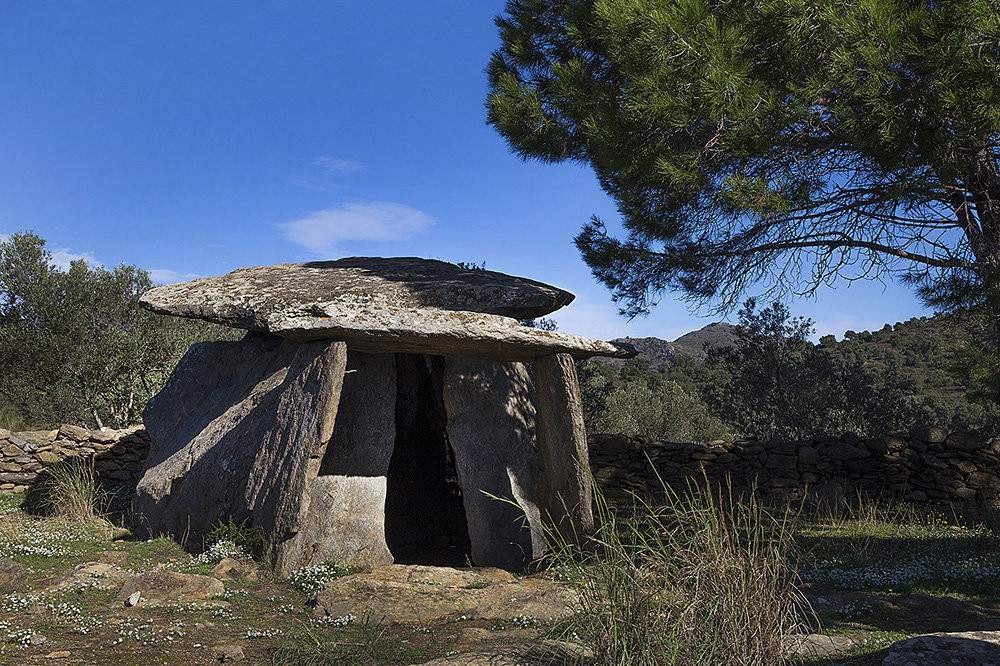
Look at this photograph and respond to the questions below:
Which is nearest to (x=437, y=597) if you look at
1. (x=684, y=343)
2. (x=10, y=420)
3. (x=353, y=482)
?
(x=353, y=482)

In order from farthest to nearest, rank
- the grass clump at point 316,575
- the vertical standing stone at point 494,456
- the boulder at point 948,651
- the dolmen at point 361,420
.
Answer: the vertical standing stone at point 494,456
the dolmen at point 361,420
the grass clump at point 316,575
the boulder at point 948,651

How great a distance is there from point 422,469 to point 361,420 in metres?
2.24

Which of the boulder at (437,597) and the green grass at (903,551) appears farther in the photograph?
the green grass at (903,551)

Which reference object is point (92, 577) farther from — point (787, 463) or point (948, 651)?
point (787, 463)

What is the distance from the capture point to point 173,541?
7660 millimetres

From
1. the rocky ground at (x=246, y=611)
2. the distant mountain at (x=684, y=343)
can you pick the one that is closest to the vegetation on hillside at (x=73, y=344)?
the rocky ground at (x=246, y=611)

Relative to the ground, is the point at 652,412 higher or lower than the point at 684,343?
lower

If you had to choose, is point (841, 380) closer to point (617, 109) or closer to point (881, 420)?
point (881, 420)

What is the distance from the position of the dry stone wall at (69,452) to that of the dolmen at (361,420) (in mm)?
3639

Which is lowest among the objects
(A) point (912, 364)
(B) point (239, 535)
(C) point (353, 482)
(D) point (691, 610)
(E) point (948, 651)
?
(B) point (239, 535)

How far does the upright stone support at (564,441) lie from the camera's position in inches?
290

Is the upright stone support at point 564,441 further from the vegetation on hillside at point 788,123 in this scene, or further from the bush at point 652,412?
the bush at point 652,412

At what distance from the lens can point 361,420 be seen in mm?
7848

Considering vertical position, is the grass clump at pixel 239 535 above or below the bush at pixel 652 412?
below
